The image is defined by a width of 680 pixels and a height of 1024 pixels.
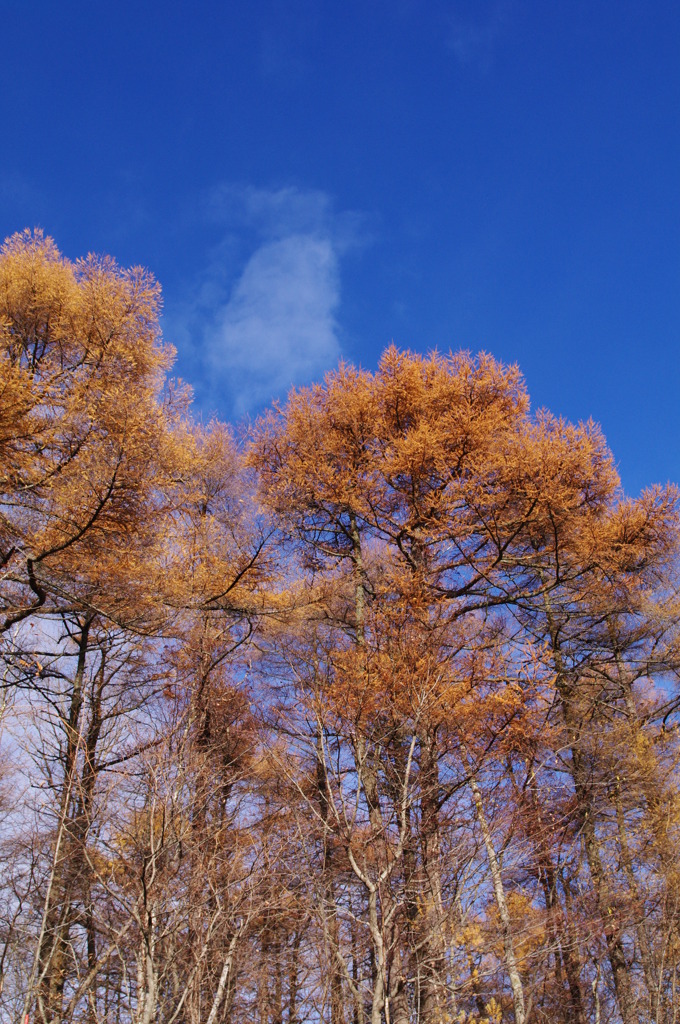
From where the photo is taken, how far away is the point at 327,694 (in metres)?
7.12

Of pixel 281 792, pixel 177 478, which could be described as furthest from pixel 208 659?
pixel 177 478

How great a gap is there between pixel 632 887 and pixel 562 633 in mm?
3998

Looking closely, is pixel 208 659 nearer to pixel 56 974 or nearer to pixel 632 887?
pixel 56 974

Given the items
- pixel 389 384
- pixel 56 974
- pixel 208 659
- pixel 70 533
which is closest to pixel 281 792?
pixel 208 659

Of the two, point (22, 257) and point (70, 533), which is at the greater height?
point (22, 257)

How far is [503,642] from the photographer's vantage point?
33.2 ft

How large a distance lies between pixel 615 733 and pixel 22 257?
10721mm

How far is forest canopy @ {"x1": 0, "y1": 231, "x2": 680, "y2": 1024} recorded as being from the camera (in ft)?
18.7

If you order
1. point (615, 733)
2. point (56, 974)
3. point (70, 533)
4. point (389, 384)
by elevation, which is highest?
point (389, 384)

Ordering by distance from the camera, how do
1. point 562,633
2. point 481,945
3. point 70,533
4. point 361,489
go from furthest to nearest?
point 562,633 < point 361,489 < point 70,533 < point 481,945

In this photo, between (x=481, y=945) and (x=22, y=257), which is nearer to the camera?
(x=481, y=945)

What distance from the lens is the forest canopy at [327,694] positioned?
18.7 ft

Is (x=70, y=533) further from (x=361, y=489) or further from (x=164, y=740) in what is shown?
(x=361, y=489)

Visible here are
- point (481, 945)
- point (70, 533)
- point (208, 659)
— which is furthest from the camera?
point (208, 659)
